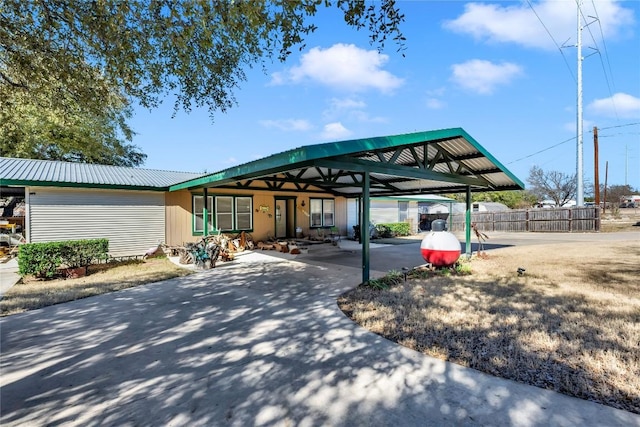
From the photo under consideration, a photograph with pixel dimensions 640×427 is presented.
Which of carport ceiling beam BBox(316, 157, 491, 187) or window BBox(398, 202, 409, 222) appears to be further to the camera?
window BBox(398, 202, 409, 222)

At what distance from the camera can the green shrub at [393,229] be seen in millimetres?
18489

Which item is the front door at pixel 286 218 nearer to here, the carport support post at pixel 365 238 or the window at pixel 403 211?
the carport support post at pixel 365 238

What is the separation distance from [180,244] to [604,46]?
28987mm

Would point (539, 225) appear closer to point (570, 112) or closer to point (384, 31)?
point (570, 112)

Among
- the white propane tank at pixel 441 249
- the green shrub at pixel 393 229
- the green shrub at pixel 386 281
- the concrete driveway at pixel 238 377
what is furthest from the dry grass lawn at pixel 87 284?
the green shrub at pixel 393 229

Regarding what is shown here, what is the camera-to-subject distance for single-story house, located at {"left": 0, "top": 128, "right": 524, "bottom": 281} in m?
6.33

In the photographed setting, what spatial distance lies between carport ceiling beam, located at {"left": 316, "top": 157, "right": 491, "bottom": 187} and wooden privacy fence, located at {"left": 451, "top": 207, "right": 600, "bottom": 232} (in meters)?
15.8

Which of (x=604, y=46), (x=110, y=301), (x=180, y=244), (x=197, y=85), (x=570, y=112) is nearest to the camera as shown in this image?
(x=110, y=301)

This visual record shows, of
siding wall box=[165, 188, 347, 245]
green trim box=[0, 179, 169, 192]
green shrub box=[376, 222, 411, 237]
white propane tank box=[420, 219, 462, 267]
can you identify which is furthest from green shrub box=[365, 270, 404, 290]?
green shrub box=[376, 222, 411, 237]

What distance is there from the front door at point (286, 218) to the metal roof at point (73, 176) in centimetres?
478

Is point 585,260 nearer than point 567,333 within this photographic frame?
No

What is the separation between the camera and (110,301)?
533cm

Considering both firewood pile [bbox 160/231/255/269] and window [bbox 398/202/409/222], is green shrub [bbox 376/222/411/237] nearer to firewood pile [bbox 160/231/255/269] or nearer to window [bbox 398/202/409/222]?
window [bbox 398/202/409/222]

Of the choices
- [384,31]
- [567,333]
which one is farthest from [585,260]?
[384,31]
